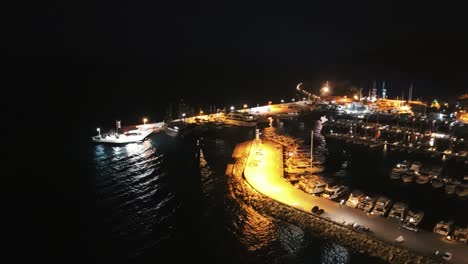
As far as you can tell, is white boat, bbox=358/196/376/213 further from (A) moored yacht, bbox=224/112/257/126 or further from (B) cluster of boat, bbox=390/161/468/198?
(A) moored yacht, bbox=224/112/257/126

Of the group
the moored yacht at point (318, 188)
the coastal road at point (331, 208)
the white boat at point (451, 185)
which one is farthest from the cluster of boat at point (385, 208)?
the white boat at point (451, 185)

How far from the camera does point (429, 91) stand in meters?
139

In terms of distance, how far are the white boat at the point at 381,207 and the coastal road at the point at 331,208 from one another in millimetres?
1257

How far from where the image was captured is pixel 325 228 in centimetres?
2938

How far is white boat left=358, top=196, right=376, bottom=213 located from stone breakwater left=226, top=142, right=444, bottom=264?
14.6ft

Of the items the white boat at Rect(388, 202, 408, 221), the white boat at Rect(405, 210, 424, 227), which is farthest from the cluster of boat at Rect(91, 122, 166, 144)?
the white boat at Rect(405, 210, 424, 227)

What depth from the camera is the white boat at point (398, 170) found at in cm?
4296

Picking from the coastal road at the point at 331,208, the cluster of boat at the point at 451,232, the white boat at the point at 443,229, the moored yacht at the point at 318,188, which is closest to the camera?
the coastal road at the point at 331,208

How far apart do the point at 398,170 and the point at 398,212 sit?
1359cm

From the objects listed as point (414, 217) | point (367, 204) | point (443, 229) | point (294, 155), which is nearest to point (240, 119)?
point (294, 155)

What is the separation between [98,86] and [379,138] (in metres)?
113

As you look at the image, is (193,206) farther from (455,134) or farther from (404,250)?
(455,134)

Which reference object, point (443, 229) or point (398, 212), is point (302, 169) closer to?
point (398, 212)

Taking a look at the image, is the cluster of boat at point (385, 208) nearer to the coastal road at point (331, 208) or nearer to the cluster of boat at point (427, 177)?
the coastal road at point (331, 208)
